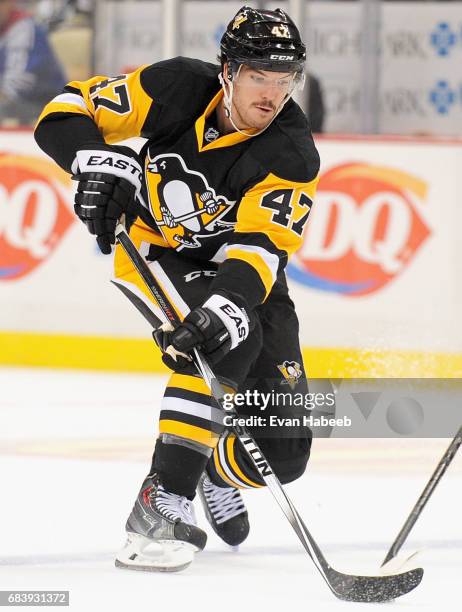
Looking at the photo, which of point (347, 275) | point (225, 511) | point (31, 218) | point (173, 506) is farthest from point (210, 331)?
point (31, 218)

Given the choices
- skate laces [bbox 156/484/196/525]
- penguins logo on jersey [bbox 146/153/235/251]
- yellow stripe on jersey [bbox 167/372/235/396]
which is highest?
penguins logo on jersey [bbox 146/153/235/251]

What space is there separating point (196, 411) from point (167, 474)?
0.14 meters

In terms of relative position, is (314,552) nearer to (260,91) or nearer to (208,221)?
(208,221)

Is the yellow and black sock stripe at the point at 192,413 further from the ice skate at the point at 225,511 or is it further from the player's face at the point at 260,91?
the player's face at the point at 260,91

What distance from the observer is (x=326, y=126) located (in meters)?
6.11

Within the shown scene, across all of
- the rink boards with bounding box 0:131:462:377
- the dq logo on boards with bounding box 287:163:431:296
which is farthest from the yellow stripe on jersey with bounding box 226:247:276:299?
the dq logo on boards with bounding box 287:163:431:296

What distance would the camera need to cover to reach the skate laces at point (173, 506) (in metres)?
2.81

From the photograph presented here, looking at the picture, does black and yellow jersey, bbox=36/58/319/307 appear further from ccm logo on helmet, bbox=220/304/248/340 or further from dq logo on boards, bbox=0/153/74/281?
dq logo on boards, bbox=0/153/74/281

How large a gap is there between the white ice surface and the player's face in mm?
905

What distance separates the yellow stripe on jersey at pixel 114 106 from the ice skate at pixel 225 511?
31.4 inches

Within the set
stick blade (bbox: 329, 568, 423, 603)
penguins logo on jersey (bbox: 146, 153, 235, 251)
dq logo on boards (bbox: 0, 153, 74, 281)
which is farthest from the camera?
dq logo on boards (bbox: 0, 153, 74, 281)

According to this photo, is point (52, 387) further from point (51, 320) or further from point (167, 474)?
point (167, 474)

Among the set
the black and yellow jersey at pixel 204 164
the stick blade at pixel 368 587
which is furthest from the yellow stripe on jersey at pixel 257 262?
the stick blade at pixel 368 587

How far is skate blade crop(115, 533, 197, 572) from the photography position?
278cm
